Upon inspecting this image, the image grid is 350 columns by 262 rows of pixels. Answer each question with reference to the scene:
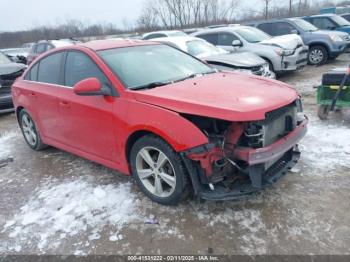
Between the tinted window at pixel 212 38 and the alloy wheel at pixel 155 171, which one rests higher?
the tinted window at pixel 212 38

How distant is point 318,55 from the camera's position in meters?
11.7

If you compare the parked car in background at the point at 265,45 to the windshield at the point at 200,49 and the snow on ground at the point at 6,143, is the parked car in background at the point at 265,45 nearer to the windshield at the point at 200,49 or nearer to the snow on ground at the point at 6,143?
the windshield at the point at 200,49

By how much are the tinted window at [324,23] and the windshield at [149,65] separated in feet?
37.3

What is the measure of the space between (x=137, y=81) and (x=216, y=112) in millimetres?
1163

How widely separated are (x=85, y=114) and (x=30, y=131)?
2.01 metres

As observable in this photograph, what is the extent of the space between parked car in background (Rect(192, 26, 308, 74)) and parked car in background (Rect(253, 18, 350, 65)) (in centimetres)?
148

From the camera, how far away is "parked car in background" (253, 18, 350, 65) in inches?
448

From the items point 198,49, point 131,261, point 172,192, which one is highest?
point 198,49

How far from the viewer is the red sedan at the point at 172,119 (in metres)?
3.08

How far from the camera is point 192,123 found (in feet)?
10.1

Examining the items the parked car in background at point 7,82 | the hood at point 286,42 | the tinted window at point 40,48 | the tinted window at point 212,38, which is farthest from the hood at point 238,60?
the tinted window at point 40,48

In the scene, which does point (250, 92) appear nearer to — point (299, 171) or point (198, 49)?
point (299, 171)

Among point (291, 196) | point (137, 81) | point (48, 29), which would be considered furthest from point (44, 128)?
point (48, 29)

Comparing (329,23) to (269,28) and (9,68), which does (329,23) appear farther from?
(9,68)
